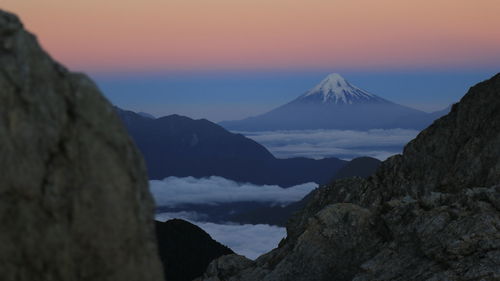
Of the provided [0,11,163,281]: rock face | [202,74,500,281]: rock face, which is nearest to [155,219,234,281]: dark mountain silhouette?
[202,74,500,281]: rock face

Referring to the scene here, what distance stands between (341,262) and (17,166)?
24.1 meters

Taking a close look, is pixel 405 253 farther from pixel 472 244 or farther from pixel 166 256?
pixel 166 256

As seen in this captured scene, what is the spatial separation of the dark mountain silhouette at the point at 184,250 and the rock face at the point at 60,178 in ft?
391

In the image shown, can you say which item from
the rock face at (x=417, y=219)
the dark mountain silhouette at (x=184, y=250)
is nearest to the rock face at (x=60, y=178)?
the rock face at (x=417, y=219)

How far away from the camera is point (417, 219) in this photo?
28875 millimetres

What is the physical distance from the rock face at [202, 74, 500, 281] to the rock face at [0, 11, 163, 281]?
17.4m

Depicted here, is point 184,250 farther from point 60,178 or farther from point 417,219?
point 60,178

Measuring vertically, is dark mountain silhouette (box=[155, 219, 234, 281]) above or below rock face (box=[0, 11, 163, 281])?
below

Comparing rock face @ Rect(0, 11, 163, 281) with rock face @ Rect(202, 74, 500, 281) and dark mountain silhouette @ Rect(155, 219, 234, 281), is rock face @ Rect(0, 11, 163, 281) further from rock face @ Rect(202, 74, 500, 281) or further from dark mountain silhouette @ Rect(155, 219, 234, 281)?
dark mountain silhouette @ Rect(155, 219, 234, 281)

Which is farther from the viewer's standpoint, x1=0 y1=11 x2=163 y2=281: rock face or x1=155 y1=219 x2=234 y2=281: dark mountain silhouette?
x1=155 y1=219 x2=234 y2=281: dark mountain silhouette

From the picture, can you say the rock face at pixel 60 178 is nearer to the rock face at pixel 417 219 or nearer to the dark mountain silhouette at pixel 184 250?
the rock face at pixel 417 219

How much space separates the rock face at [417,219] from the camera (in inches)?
1016

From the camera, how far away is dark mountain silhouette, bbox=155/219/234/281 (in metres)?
138

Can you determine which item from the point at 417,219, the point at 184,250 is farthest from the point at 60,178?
the point at 184,250
